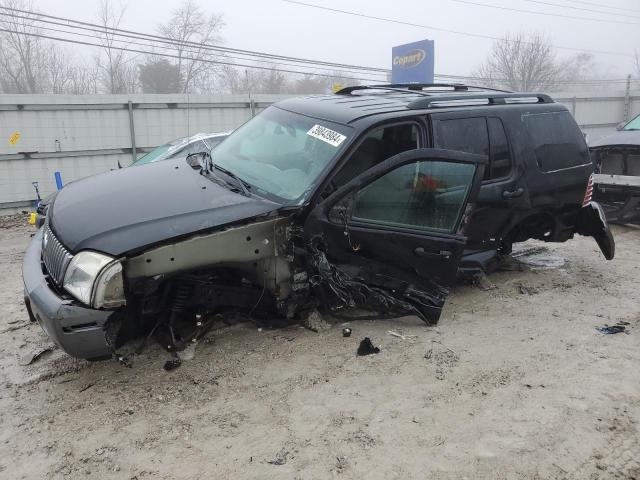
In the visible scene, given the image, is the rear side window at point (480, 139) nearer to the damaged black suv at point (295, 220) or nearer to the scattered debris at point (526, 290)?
the damaged black suv at point (295, 220)

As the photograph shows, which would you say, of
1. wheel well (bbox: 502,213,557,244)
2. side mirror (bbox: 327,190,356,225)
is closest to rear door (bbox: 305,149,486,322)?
side mirror (bbox: 327,190,356,225)

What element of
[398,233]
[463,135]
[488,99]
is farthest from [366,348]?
[488,99]

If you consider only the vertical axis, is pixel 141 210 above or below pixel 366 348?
above

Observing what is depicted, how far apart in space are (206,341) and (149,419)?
938 millimetres

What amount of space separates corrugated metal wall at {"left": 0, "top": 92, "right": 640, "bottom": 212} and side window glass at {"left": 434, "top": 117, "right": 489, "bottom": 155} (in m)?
6.24

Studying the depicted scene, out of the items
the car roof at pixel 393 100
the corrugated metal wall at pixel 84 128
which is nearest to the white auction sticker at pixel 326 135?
the car roof at pixel 393 100

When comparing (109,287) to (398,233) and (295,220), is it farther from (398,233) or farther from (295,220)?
(398,233)

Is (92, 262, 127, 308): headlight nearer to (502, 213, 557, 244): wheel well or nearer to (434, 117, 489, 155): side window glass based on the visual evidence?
(434, 117, 489, 155): side window glass

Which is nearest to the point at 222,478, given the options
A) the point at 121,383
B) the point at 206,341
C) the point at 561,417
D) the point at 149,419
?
the point at 149,419

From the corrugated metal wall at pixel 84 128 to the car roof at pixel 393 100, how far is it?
5179 mm

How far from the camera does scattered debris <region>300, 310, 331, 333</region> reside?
408cm

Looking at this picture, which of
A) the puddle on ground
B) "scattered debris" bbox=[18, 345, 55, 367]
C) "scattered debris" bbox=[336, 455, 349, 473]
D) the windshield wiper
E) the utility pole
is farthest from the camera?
the utility pole

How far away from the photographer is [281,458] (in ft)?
8.62

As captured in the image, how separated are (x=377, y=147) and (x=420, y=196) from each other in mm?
529
